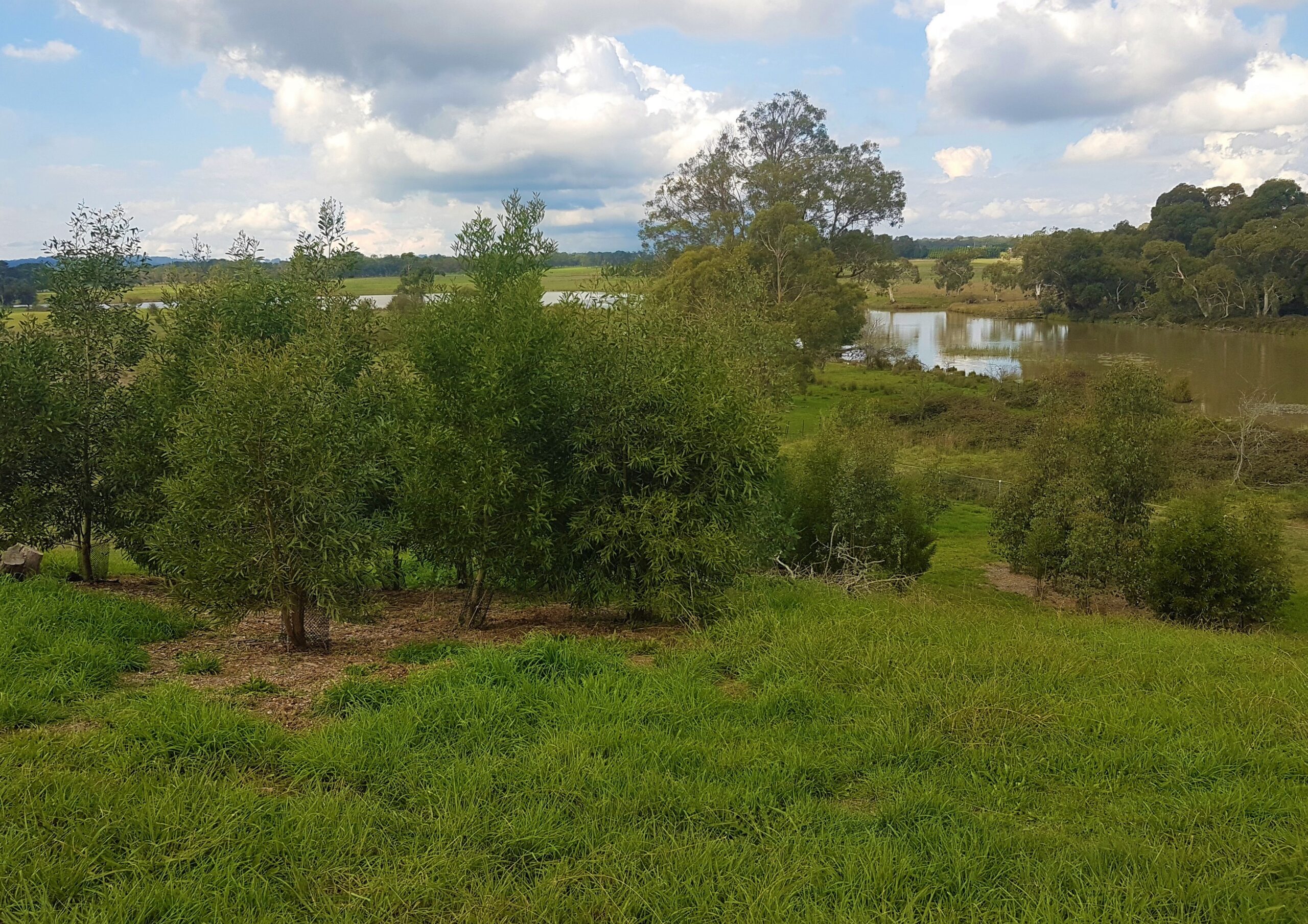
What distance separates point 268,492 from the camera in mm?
8102

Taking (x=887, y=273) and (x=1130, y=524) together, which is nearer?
(x=1130, y=524)

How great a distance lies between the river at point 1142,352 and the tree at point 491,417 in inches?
1636

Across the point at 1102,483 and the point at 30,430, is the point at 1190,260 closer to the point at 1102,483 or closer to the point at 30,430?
the point at 1102,483

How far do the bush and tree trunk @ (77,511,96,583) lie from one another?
20.0 m

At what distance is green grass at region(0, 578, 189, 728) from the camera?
243 inches

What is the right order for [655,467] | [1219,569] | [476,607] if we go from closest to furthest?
[655,467]
[476,607]
[1219,569]

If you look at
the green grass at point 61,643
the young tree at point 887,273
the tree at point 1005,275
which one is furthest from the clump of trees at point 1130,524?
the tree at point 1005,275

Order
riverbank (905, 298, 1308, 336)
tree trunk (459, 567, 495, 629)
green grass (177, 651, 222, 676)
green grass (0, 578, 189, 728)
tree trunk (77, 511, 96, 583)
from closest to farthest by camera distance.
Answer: green grass (0, 578, 189, 728) → green grass (177, 651, 222, 676) → tree trunk (459, 567, 495, 629) → tree trunk (77, 511, 96, 583) → riverbank (905, 298, 1308, 336)

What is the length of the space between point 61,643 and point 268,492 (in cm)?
210

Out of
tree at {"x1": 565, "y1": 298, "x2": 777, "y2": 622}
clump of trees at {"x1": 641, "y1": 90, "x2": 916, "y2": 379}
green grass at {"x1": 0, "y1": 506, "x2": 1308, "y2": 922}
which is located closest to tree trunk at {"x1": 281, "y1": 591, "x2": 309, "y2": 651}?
green grass at {"x1": 0, "y1": 506, "x2": 1308, "y2": 922}

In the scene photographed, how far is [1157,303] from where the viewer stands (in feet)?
260

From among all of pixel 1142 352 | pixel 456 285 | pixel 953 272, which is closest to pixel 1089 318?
pixel 1142 352

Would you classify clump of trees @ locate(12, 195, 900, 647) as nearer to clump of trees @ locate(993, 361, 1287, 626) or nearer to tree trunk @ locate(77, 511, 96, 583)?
tree trunk @ locate(77, 511, 96, 583)

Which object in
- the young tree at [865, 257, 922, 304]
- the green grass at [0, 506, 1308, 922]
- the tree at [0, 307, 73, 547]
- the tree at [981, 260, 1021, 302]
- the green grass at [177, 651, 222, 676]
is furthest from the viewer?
the tree at [981, 260, 1021, 302]
